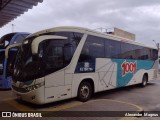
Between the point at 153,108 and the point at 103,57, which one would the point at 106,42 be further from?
the point at 153,108

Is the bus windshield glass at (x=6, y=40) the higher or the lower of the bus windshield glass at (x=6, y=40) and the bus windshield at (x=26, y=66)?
the higher

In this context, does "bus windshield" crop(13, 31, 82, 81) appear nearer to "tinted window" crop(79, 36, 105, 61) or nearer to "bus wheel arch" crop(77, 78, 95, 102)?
"tinted window" crop(79, 36, 105, 61)

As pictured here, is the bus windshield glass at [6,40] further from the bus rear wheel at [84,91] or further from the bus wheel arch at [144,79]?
the bus wheel arch at [144,79]

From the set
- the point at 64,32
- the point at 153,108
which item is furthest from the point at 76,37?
the point at 153,108

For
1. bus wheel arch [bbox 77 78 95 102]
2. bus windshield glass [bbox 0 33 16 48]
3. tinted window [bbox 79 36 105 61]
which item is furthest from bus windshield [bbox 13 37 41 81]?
bus windshield glass [bbox 0 33 16 48]

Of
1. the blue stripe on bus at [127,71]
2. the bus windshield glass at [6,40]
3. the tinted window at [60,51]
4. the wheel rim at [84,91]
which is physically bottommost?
the wheel rim at [84,91]

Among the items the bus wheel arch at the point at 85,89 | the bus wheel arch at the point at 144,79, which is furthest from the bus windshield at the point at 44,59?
the bus wheel arch at the point at 144,79

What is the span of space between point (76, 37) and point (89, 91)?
2396 millimetres

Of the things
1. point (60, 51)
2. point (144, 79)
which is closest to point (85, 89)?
point (60, 51)

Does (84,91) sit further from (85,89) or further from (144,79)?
(144,79)

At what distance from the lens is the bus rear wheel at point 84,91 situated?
9.23m

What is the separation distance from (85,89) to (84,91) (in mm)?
94

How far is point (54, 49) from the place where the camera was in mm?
8195

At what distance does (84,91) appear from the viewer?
9.46 meters
